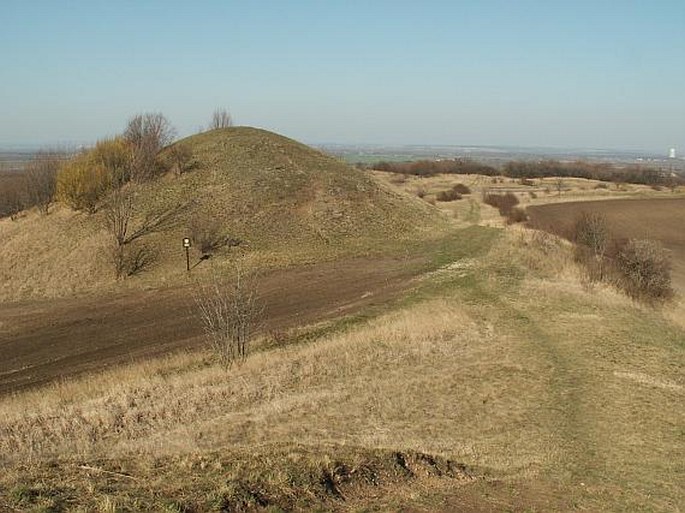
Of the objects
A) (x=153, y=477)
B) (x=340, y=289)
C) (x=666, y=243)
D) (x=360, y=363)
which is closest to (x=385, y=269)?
(x=340, y=289)

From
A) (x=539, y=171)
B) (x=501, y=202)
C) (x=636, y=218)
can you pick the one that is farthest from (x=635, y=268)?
(x=539, y=171)

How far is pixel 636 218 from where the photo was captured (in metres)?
59.5

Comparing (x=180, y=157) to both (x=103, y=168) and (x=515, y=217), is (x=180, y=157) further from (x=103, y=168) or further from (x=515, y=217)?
(x=515, y=217)

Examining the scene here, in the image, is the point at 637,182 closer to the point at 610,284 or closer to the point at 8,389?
the point at 610,284

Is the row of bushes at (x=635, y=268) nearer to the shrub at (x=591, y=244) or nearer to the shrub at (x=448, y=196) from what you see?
the shrub at (x=591, y=244)

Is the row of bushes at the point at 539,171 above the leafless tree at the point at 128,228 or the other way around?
above

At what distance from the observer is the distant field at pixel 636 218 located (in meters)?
45.0

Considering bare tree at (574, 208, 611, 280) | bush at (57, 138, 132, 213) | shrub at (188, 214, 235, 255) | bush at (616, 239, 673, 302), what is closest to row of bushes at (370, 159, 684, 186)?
bare tree at (574, 208, 611, 280)

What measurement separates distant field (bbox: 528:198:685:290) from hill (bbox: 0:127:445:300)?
13.5 metres

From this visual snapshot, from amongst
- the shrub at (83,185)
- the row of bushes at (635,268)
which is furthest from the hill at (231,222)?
the row of bushes at (635,268)

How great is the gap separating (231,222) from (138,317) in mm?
11975

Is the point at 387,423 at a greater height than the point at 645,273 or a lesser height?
lesser

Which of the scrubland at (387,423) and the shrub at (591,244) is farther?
the shrub at (591,244)

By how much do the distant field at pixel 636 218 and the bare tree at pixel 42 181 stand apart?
110ft
